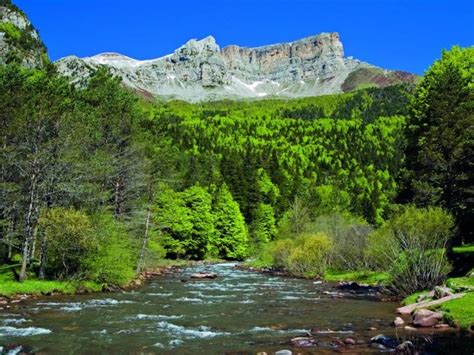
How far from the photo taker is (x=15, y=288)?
3625cm

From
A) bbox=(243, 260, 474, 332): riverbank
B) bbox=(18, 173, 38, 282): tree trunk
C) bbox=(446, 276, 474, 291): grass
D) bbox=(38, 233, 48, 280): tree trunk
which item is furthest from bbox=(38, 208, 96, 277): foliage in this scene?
bbox=(446, 276, 474, 291): grass

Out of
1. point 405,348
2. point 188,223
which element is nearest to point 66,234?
point 405,348

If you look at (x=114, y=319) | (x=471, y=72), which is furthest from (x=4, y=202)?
(x=471, y=72)

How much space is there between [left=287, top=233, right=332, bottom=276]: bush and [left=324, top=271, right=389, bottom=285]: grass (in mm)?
1584

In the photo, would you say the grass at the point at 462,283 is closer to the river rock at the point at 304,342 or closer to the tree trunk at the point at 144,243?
the river rock at the point at 304,342

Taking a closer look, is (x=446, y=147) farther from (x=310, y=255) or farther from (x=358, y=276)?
(x=310, y=255)

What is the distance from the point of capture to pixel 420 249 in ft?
110

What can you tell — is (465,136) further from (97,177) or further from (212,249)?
(212,249)

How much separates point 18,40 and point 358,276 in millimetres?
68749

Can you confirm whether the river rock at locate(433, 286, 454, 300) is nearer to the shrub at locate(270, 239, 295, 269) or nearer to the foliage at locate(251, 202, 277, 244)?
the shrub at locate(270, 239, 295, 269)

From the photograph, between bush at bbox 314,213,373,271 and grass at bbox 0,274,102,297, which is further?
bush at bbox 314,213,373,271

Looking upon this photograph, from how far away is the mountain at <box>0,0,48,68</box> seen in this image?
79.6m

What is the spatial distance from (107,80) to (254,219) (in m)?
63.9

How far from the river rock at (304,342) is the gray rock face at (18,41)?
64.3 m
